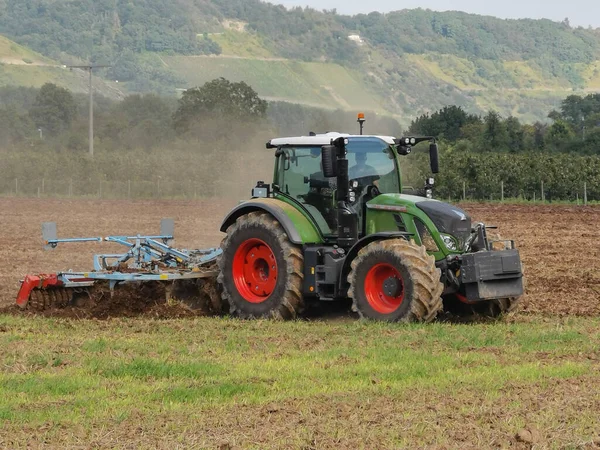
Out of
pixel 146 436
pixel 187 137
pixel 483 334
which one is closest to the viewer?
pixel 146 436

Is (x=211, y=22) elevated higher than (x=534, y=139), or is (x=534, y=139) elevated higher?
(x=211, y=22)

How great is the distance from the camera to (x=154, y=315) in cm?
1375

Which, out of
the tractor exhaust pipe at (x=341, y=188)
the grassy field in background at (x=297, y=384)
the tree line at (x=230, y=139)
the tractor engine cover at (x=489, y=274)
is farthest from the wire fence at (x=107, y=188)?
the grassy field in background at (x=297, y=384)

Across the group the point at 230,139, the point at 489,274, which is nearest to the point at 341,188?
the point at 489,274

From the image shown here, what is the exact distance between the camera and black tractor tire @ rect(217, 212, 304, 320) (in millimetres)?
13102

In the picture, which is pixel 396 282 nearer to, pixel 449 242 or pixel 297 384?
pixel 449 242

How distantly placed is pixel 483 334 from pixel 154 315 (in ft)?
14.6

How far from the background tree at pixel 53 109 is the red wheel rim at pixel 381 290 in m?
60.9

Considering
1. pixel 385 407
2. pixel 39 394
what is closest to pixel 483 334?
pixel 385 407

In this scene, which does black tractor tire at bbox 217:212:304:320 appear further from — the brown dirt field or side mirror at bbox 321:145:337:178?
the brown dirt field

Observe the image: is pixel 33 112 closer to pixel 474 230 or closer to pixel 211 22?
pixel 211 22

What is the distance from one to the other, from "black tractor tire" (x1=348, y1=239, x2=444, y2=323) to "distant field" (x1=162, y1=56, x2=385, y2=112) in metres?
11.7

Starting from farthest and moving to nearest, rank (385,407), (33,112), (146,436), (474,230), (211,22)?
(211,22) → (33,112) → (474,230) → (385,407) → (146,436)

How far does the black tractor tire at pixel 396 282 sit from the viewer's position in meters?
12.0
